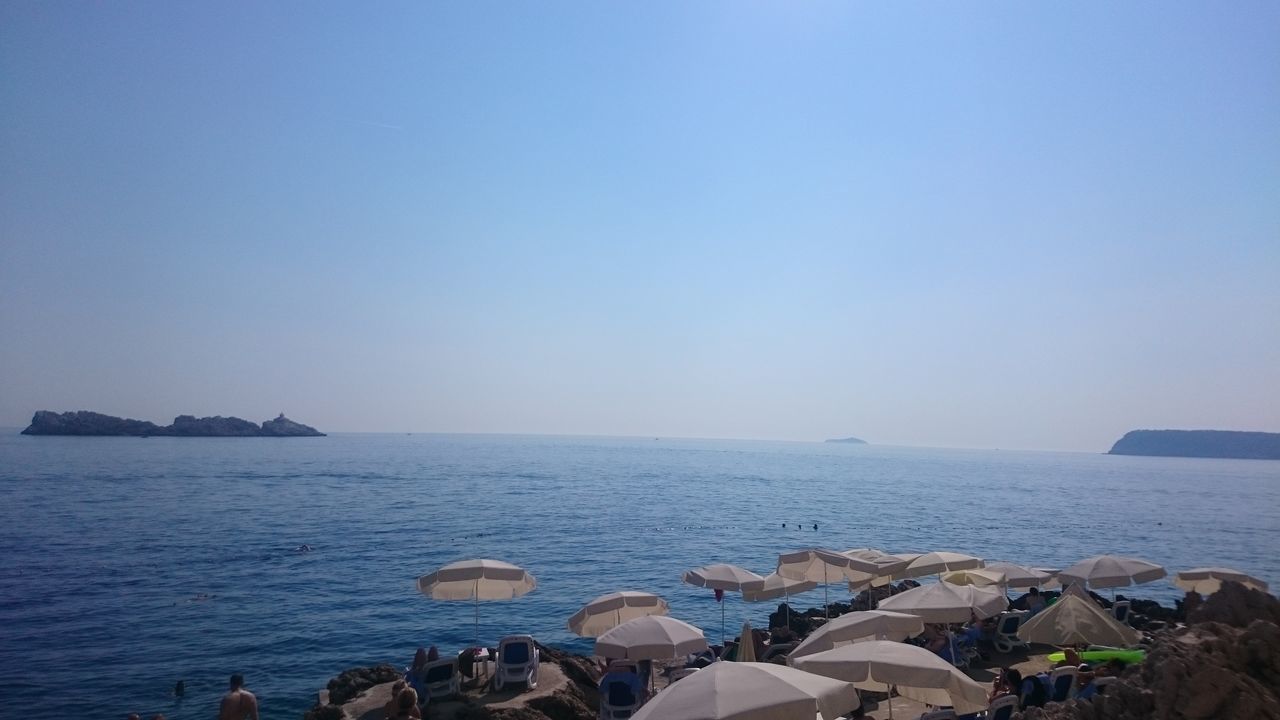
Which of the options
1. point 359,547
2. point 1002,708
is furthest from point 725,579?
point 359,547

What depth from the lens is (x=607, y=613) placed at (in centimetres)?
1673

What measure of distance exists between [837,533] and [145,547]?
152ft

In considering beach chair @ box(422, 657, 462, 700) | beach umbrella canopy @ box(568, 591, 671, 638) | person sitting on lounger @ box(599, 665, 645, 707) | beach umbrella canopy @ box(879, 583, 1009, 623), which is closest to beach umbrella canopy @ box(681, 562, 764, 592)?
beach umbrella canopy @ box(568, 591, 671, 638)

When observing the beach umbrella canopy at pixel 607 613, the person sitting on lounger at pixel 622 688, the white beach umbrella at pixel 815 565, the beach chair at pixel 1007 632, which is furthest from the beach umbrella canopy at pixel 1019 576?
the person sitting on lounger at pixel 622 688

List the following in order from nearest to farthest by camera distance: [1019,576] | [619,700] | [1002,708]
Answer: [1002,708] → [619,700] → [1019,576]

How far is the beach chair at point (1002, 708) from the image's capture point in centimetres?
1178

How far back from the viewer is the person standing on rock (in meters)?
12.4

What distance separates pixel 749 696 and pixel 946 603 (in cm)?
934

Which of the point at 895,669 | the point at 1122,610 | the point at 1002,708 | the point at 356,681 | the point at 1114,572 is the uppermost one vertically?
the point at 895,669

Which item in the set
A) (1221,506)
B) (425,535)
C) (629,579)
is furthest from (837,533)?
(1221,506)

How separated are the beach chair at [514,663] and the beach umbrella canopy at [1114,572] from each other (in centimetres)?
1508

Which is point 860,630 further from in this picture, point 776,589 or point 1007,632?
point 1007,632

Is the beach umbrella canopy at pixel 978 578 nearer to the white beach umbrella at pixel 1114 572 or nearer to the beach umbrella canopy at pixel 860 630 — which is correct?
the white beach umbrella at pixel 1114 572

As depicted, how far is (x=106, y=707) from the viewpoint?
19203 millimetres
